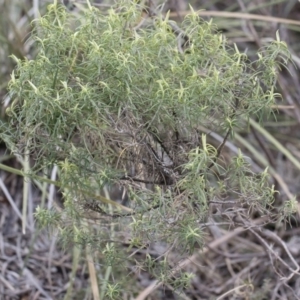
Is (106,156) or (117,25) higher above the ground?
(117,25)

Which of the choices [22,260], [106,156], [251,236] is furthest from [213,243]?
[106,156]

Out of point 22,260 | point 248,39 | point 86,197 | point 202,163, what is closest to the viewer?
point 202,163

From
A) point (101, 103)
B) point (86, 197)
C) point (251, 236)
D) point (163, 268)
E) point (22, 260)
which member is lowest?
point (251, 236)

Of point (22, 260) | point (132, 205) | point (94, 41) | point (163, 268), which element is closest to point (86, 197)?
point (132, 205)

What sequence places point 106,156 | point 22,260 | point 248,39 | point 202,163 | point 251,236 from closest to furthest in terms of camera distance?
point 202,163 → point 106,156 → point 22,260 → point 251,236 → point 248,39

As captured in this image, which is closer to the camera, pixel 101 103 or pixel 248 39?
pixel 101 103

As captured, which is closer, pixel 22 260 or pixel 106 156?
pixel 106 156

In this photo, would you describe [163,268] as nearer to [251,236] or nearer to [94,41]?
[94,41]

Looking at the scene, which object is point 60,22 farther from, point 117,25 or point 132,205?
point 132,205

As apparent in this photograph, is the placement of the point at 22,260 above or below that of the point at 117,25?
below
